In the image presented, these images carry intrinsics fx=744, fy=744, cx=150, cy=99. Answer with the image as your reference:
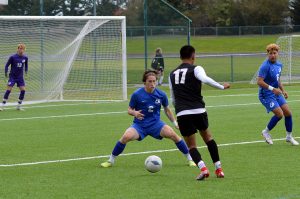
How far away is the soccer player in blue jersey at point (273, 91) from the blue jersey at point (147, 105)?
120 inches

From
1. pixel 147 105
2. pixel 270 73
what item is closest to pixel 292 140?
pixel 270 73

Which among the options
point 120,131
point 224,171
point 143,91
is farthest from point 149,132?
point 120,131

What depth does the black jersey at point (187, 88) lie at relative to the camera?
10.3 metres

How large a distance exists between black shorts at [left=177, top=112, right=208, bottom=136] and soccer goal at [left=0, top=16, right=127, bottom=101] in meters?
14.7

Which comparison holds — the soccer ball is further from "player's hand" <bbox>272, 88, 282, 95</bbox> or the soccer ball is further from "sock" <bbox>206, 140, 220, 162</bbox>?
"player's hand" <bbox>272, 88, 282, 95</bbox>

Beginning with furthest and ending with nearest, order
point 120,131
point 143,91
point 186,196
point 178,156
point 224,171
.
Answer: point 120,131
point 178,156
point 143,91
point 224,171
point 186,196

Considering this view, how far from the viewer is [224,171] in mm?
10922

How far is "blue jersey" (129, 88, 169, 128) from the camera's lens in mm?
11562

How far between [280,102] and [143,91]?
374cm

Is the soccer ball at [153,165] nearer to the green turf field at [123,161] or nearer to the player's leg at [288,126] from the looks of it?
the green turf field at [123,161]

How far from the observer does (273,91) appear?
45.6 feet

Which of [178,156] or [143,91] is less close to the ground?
[143,91]

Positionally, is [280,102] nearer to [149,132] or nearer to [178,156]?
[178,156]

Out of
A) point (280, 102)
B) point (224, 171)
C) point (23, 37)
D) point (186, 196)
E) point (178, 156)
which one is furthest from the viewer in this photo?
point (23, 37)
